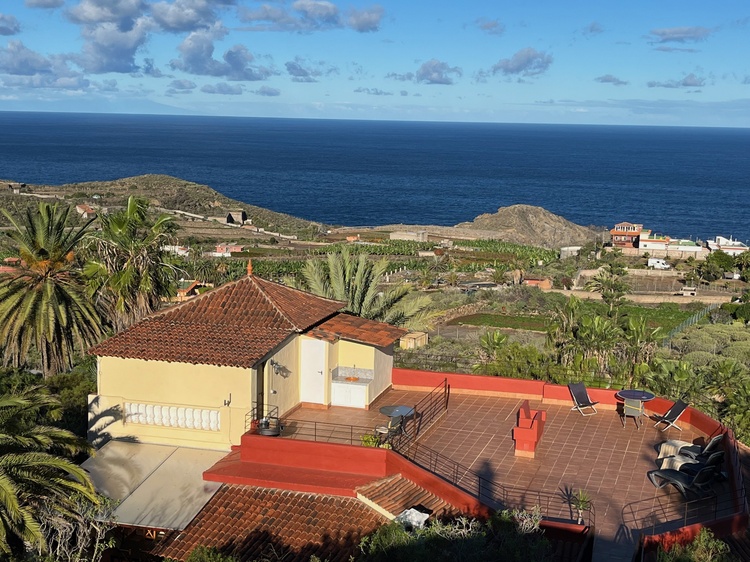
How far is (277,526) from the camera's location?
1095 cm

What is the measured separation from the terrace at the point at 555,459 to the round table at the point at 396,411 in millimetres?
345

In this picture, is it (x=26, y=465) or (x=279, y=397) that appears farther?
(x=279, y=397)

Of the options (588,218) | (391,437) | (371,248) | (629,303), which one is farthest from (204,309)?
(588,218)

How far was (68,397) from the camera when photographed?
1712cm

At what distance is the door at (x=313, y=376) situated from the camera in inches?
566

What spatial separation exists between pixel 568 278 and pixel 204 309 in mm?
43419

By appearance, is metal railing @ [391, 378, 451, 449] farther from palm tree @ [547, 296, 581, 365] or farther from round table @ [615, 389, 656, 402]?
palm tree @ [547, 296, 581, 365]

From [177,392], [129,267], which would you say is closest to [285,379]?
[177,392]

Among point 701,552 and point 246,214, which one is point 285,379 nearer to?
point 701,552

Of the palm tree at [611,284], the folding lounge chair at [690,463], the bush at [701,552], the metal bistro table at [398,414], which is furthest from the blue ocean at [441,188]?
the bush at [701,552]

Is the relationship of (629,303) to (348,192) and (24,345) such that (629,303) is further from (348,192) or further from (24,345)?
(348,192)

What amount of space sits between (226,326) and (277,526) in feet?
13.1

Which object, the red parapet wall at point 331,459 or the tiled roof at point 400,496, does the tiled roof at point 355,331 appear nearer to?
the red parapet wall at point 331,459

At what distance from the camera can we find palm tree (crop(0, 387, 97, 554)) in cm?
980
